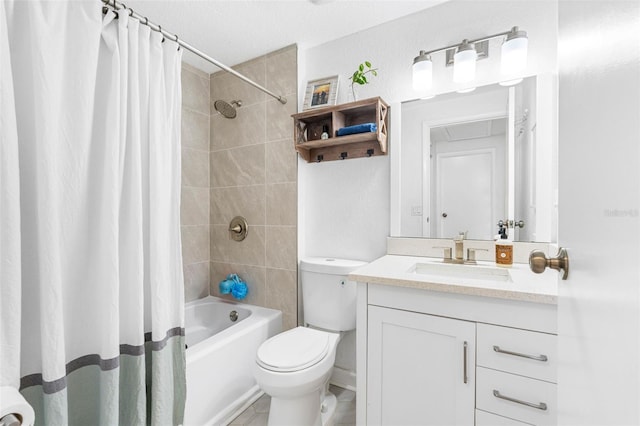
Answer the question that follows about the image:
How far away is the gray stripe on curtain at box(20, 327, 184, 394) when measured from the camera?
31.0 inches

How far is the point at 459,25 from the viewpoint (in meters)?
1.61

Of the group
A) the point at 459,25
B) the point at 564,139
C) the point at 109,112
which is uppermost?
the point at 459,25

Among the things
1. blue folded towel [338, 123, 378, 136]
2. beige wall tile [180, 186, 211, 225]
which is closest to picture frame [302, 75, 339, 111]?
blue folded towel [338, 123, 378, 136]

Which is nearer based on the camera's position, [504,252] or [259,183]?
[504,252]

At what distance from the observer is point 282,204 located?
6.79 ft

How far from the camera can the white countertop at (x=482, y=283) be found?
960 mm

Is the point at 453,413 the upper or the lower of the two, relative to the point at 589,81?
lower

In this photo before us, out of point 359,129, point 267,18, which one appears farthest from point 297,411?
point 267,18

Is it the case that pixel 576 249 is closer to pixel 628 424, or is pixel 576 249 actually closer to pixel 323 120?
pixel 628 424

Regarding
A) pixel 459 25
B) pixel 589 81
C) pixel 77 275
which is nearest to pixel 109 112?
pixel 77 275

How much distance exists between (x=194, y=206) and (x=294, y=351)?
59.3 inches

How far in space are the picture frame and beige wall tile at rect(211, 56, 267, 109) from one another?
38 cm

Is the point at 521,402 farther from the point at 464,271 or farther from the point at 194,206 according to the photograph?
the point at 194,206

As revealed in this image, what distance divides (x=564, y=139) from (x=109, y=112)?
1257 millimetres
